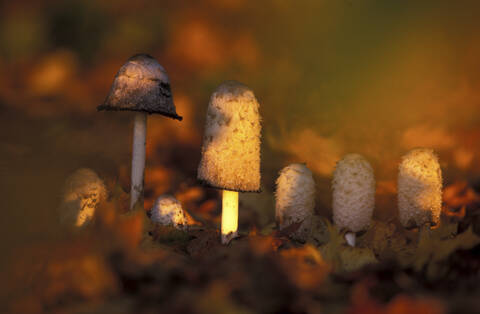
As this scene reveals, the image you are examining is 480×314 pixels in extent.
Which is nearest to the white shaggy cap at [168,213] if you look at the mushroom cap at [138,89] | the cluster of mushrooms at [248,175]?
the cluster of mushrooms at [248,175]

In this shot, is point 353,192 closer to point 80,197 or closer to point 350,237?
point 350,237

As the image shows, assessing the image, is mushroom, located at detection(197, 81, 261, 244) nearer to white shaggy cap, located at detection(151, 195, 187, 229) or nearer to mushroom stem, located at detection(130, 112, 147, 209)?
white shaggy cap, located at detection(151, 195, 187, 229)

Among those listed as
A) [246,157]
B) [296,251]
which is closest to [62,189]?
[246,157]

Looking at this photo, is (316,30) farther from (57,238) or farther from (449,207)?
(57,238)

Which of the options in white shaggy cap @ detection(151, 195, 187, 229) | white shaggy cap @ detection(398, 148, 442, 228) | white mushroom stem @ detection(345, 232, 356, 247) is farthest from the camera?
white shaggy cap @ detection(151, 195, 187, 229)

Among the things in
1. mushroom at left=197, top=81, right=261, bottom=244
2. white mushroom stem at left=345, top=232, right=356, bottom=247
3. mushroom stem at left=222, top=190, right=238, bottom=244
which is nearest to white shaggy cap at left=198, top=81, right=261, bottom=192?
mushroom at left=197, top=81, right=261, bottom=244

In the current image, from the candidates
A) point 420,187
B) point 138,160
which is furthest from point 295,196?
point 138,160

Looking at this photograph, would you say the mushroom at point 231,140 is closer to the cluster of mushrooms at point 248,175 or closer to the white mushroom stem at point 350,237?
the cluster of mushrooms at point 248,175
